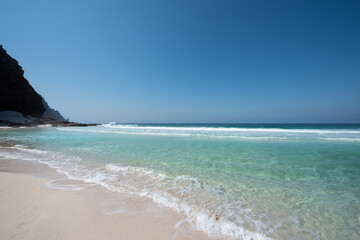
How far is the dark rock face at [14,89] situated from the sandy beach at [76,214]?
169ft

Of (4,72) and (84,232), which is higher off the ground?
(4,72)

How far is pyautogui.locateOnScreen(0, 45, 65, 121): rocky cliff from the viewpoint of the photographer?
35094 mm

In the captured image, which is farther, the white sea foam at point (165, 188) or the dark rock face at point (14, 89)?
the dark rock face at point (14, 89)

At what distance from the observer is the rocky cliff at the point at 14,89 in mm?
35094

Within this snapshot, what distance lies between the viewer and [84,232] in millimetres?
1934

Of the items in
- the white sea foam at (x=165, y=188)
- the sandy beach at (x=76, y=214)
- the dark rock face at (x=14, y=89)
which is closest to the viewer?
the sandy beach at (x=76, y=214)

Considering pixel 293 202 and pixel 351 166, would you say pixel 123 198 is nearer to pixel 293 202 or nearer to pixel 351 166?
pixel 293 202

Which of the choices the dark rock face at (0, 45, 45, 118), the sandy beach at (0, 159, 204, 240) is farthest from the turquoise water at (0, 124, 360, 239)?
the dark rock face at (0, 45, 45, 118)

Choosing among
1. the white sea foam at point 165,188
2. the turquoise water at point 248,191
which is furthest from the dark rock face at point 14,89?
the white sea foam at point 165,188

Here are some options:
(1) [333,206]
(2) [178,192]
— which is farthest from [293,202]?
(2) [178,192]

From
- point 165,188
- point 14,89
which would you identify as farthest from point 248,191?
point 14,89

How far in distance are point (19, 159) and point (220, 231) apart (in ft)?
26.5

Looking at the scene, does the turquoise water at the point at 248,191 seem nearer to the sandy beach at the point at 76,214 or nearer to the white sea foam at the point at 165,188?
the white sea foam at the point at 165,188

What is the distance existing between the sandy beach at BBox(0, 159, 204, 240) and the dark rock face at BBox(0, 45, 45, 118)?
169ft
